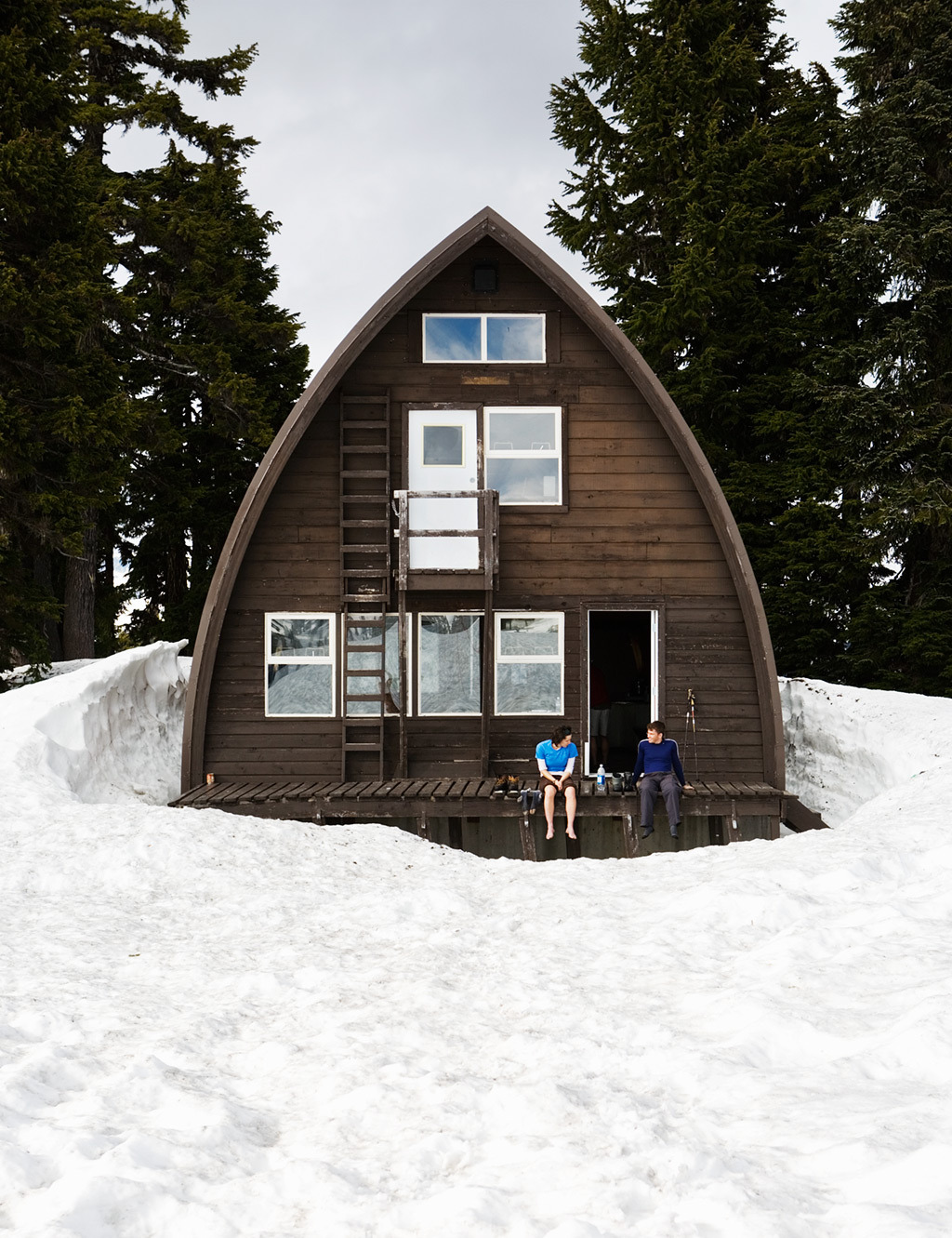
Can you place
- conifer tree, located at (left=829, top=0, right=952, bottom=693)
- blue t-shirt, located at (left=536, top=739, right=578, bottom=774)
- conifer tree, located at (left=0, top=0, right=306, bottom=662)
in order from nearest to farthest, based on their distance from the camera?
1. blue t-shirt, located at (left=536, top=739, right=578, bottom=774)
2. conifer tree, located at (left=0, top=0, right=306, bottom=662)
3. conifer tree, located at (left=829, top=0, right=952, bottom=693)

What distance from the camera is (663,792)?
436 inches

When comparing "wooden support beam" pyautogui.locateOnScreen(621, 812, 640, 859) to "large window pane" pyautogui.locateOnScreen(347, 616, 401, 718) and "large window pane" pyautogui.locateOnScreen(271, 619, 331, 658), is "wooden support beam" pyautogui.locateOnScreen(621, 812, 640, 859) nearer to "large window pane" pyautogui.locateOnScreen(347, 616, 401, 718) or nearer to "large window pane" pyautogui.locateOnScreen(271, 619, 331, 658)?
"large window pane" pyautogui.locateOnScreen(347, 616, 401, 718)

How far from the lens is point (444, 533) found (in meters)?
12.4

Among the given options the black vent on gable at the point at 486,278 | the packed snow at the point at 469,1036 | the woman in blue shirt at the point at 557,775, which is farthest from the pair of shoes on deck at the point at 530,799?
the black vent on gable at the point at 486,278

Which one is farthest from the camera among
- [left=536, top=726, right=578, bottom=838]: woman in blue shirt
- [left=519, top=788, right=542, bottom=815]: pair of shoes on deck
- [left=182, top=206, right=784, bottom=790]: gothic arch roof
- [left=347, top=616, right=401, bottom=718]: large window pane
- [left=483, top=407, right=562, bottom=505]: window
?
[left=483, top=407, right=562, bottom=505]: window

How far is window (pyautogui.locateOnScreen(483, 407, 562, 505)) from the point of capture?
13047 mm

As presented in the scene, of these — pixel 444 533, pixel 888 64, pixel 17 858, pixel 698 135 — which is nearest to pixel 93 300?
pixel 444 533

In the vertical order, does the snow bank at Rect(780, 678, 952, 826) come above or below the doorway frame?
below

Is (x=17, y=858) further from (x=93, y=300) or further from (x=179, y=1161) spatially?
(x=93, y=300)

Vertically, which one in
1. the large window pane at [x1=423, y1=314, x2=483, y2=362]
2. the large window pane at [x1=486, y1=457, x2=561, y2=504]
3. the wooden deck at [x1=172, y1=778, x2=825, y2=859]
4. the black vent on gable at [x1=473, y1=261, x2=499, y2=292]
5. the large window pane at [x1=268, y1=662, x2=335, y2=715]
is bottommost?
the wooden deck at [x1=172, y1=778, x2=825, y2=859]

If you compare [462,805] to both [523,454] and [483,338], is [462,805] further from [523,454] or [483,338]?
[483,338]

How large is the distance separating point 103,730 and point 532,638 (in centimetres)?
592

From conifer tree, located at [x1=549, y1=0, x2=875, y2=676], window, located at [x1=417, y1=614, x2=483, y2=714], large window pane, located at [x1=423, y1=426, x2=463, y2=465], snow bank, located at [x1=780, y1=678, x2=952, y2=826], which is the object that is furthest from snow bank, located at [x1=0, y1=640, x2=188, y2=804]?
conifer tree, located at [x1=549, y1=0, x2=875, y2=676]

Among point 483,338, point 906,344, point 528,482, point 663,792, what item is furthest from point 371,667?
point 906,344
